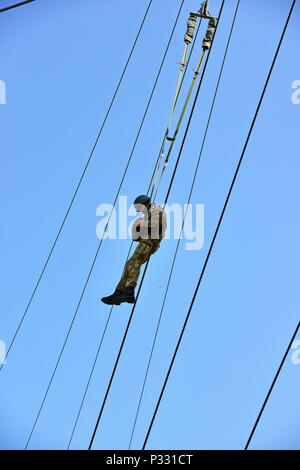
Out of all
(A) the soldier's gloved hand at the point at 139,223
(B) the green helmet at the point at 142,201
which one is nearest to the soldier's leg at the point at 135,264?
(A) the soldier's gloved hand at the point at 139,223

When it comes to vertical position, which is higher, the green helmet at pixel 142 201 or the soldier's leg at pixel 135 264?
the green helmet at pixel 142 201

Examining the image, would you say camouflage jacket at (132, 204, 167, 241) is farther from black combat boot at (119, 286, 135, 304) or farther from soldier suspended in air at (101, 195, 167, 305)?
black combat boot at (119, 286, 135, 304)

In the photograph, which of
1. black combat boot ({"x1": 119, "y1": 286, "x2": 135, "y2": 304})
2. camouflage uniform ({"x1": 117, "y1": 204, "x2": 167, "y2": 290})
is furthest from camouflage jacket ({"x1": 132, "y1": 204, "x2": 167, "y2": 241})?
black combat boot ({"x1": 119, "y1": 286, "x2": 135, "y2": 304})

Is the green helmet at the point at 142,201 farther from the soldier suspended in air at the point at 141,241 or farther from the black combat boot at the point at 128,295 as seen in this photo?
the black combat boot at the point at 128,295

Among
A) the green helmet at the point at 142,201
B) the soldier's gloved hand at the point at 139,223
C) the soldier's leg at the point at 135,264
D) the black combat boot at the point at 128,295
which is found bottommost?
the black combat boot at the point at 128,295

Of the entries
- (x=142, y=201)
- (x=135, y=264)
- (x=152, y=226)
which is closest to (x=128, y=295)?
(x=135, y=264)

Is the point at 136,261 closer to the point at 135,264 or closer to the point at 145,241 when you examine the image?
the point at 135,264

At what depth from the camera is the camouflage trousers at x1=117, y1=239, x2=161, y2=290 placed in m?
9.29

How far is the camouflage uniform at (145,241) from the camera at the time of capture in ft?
30.3

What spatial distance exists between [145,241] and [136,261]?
9.7 inches

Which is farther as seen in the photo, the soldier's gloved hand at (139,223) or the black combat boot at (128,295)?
the soldier's gloved hand at (139,223)
